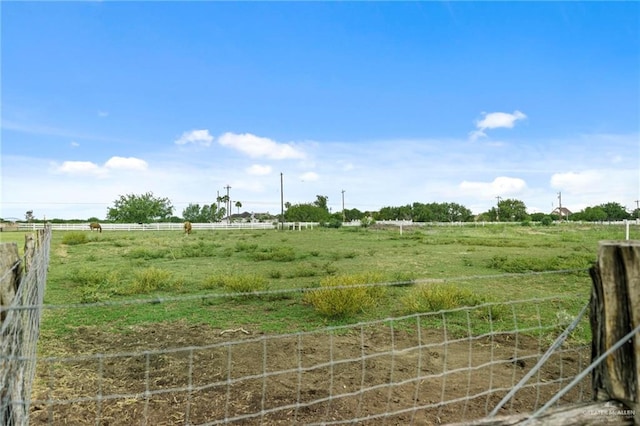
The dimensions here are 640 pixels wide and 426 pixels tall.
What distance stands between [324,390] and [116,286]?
252 inches

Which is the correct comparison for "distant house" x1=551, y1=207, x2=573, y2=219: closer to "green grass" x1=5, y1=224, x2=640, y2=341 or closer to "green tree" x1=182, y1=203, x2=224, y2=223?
"green tree" x1=182, y1=203, x2=224, y2=223

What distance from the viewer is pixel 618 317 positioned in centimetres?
177

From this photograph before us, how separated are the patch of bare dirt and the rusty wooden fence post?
970 millimetres

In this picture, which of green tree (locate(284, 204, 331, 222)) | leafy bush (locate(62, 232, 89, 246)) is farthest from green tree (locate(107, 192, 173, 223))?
leafy bush (locate(62, 232, 89, 246))

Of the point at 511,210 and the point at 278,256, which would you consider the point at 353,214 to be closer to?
the point at 511,210

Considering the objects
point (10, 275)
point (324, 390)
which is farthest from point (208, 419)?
point (10, 275)

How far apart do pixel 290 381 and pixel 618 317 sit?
9.12ft

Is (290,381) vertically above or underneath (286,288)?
underneath

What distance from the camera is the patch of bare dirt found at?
10.4 ft

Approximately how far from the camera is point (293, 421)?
123 inches

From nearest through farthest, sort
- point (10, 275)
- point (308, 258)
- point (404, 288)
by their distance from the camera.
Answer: point (10, 275) → point (404, 288) → point (308, 258)

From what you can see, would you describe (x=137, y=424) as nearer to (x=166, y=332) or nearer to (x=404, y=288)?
(x=166, y=332)

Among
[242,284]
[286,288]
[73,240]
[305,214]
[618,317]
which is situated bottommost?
[286,288]

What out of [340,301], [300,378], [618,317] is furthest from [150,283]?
[618,317]
